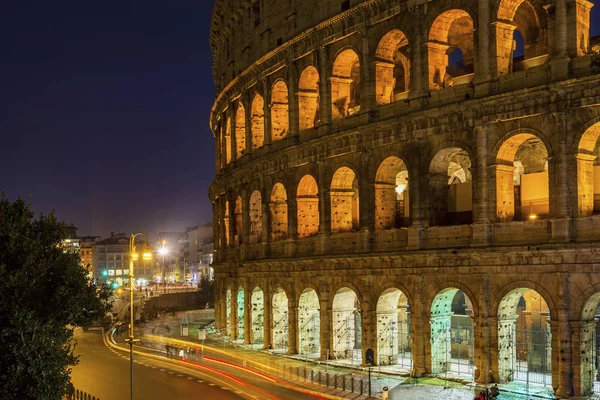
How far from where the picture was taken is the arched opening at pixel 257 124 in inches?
1570

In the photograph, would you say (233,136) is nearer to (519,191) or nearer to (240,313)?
(240,313)

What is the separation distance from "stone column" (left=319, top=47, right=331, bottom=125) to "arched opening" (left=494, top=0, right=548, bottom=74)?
25.3 ft

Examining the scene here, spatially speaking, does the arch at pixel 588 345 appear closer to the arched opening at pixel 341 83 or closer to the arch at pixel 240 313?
the arched opening at pixel 341 83

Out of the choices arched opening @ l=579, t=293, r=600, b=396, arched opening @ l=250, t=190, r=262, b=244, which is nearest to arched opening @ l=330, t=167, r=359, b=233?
arched opening @ l=250, t=190, r=262, b=244

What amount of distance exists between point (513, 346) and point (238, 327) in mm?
19656

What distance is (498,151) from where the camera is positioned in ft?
83.5

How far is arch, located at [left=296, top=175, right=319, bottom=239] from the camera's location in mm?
35062

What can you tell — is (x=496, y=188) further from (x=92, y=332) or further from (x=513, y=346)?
(x=92, y=332)

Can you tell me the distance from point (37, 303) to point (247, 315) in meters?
20.9

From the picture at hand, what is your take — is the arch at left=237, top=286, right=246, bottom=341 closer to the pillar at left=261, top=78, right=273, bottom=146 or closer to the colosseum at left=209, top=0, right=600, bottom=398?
the colosseum at left=209, top=0, right=600, bottom=398

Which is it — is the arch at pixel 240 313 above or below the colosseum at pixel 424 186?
below

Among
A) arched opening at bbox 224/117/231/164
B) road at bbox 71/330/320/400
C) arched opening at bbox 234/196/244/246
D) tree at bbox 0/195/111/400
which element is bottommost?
road at bbox 71/330/320/400

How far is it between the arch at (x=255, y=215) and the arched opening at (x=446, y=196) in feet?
46.4

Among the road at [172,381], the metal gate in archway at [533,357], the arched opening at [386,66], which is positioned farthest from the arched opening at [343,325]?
the arched opening at [386,66]
